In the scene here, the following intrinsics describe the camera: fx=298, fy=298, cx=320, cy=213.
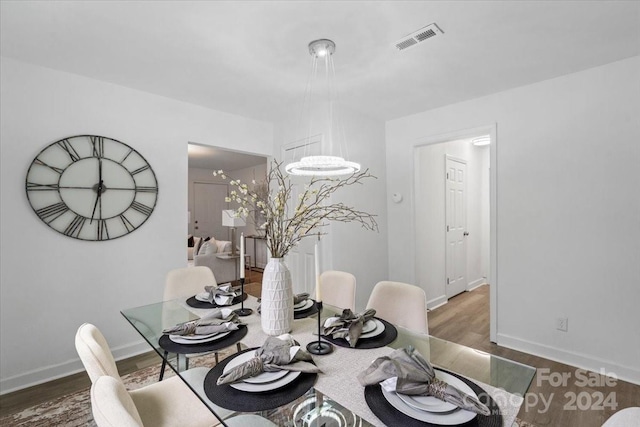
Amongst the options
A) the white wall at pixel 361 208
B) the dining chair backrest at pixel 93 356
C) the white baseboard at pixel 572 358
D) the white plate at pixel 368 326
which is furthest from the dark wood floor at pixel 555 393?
the dining chair backrest at pixel 93 356

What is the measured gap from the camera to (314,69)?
2393 millimetres

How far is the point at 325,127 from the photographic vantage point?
3.28 meters

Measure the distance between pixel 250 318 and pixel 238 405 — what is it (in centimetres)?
74

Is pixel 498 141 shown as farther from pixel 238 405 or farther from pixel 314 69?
pixel 238 405

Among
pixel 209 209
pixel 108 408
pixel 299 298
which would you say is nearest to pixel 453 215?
pixel 299 298

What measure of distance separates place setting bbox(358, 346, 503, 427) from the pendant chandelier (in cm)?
131

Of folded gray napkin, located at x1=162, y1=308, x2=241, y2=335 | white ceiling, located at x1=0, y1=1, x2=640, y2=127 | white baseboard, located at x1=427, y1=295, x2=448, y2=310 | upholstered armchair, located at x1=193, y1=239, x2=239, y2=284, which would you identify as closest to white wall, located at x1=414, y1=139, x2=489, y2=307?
white baseboard, located at x1=427, y1=295, x2=448, y2=310

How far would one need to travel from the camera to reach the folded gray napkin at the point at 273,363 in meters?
0.98

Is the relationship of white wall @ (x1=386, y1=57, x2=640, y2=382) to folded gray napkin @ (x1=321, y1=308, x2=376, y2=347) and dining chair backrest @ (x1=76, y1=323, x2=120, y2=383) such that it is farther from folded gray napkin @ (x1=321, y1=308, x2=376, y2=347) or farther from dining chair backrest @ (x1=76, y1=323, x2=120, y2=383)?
dining chair backrest @ (x1=76, y1=323, x2=120, y2=383)

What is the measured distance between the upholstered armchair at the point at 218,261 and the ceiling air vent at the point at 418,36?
14.7ft

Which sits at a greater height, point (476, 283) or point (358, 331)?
point (358, 331)

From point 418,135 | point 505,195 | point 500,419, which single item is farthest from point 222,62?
point 505,195

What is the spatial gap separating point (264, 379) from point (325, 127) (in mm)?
2748

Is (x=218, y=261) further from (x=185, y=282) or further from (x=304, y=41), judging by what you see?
(x=304, y=41)
